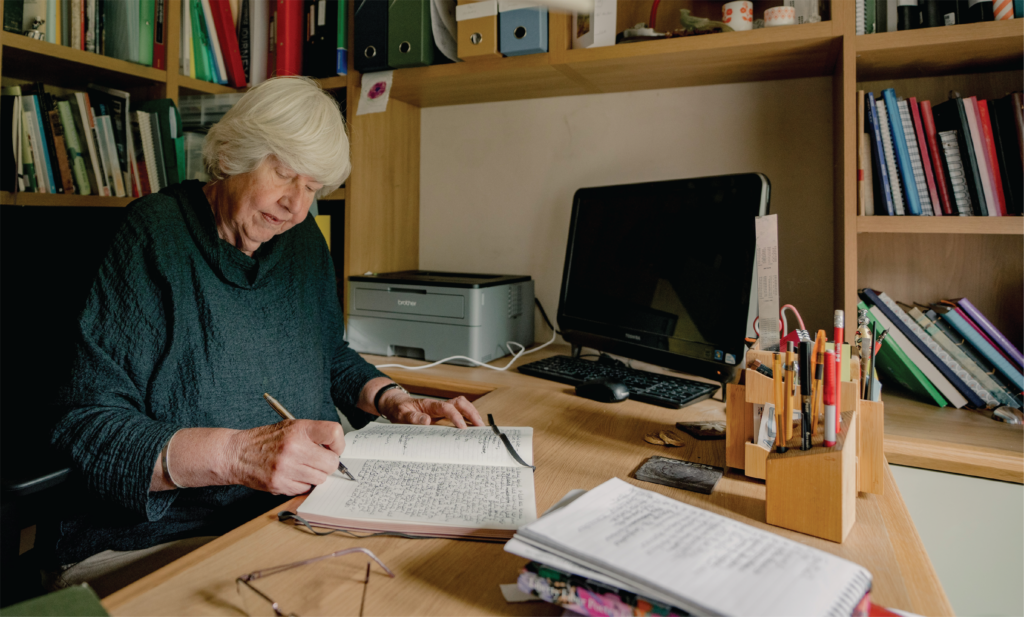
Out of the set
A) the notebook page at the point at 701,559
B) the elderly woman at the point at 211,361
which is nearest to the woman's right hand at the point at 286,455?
the elderly woman at the point at 211,361

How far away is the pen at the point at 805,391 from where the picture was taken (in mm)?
739

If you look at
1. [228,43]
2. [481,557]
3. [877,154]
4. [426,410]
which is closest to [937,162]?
[877,154]

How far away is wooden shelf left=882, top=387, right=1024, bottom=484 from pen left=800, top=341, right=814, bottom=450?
1.78 feet

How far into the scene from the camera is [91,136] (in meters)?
1.78

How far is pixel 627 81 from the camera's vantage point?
5.72 ft

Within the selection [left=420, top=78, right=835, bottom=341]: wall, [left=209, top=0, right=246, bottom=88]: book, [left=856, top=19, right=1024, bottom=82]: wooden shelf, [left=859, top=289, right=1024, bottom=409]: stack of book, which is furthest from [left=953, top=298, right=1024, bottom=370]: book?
[left=209, top=0, right=246, bottom=88]: book

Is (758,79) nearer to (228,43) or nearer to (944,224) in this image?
(944,224)

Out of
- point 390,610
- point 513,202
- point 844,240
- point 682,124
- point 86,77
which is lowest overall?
point 390,610

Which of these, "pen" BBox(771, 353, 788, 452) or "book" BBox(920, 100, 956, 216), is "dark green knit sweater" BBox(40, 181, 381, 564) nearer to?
"pen" BBox(771, 353, 788, 452)

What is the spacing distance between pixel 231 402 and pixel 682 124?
138 centimetres

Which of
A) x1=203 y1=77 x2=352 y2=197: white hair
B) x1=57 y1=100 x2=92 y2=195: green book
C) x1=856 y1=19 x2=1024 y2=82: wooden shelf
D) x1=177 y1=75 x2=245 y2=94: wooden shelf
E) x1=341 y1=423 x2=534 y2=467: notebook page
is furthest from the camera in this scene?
x1=177 y1=75 x2=245 y2=94: wooden shelf

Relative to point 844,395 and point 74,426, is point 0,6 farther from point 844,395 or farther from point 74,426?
point 844,395

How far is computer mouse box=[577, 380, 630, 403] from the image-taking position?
1274 millimetres

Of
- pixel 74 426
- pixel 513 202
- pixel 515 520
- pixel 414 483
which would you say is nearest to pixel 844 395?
pixel 515 520
